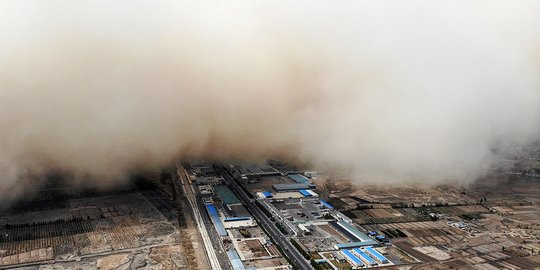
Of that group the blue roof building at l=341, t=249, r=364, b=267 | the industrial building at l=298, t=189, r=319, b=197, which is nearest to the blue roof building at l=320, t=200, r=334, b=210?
the industrial building at l=298, t=189, r=319, b=197

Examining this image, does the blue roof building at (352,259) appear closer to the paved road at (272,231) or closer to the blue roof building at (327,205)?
the paved road at (272,231)

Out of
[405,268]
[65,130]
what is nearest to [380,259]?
[405,268]

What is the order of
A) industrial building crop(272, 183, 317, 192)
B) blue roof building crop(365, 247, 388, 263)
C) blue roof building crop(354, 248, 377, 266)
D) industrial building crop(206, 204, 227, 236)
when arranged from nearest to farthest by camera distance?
blue roof building crop(354, 248, 377, 266), blue roof building crop(365, 247, 388, 263), industrial building crop(206, 204, 227, 236), industrial building crop(272, 183, 317, 192)

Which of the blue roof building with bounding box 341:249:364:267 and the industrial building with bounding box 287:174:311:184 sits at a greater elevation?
the industrial building with bounding box 287:174:311:184

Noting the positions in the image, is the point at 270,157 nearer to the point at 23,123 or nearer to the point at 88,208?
the point at 88,208

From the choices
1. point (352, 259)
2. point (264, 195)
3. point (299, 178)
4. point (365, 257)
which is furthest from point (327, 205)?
point (352, 259)

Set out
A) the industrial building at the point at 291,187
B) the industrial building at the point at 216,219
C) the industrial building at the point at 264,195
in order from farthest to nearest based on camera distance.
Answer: the industrial building at the point at 291,187 < the industrial building at the point at 264,195 < the industrial building at the point at 216,219

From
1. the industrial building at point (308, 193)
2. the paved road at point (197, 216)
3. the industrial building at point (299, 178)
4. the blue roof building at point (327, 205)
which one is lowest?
the paved road at point (197, 216)

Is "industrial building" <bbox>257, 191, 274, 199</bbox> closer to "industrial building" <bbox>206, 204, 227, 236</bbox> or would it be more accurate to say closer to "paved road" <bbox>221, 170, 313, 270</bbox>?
"paved road" <bbox>221, 170, 313, 270</bbox>

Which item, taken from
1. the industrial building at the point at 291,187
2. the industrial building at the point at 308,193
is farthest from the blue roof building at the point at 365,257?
the industrial building at the point at 291,187
